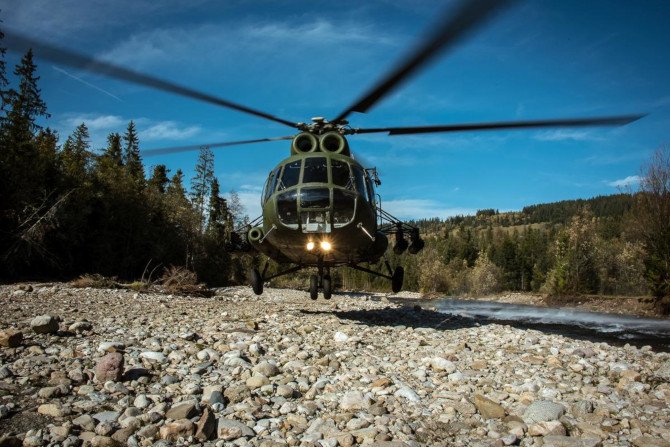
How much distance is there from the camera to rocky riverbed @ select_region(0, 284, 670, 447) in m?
3.63

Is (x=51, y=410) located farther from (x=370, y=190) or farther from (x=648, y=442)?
(x=370, y=190)

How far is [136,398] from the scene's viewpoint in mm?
4078

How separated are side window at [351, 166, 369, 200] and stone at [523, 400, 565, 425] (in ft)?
17.8

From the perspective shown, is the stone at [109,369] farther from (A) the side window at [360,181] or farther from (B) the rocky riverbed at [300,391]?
(A) the side window at [360,181]

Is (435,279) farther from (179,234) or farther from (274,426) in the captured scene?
(274,426)

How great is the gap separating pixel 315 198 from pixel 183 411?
5.41 m

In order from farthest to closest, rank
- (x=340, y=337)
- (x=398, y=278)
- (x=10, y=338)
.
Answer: (x=398, y=278)
(x=340, y=337)
(x=10, y=338)

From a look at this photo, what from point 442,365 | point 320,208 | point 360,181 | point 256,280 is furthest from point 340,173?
point 442,365

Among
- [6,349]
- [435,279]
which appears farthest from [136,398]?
[435,279]

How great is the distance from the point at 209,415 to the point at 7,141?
27375 millimetres

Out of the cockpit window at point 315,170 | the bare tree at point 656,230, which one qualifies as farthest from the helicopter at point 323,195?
the bare tree at point 656,230

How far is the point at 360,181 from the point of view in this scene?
931cm

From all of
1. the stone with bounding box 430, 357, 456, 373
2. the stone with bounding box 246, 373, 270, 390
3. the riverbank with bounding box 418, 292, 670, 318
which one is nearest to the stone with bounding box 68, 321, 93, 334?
the stone with bounding box 246, 373, 270, 390

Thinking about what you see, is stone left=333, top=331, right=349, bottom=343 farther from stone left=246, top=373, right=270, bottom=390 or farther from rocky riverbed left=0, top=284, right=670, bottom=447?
stone left=246, top=373, right=270, bottom=390
